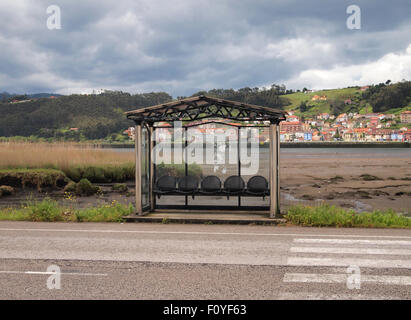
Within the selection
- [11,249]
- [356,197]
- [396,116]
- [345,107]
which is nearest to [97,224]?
[11,249]

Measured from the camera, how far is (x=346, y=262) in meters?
7.74

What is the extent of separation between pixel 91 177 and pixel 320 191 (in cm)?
1364

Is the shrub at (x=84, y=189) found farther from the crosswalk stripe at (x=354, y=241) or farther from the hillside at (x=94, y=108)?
the hillside at (x=94, y=108)

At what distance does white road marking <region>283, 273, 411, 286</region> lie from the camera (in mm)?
6477

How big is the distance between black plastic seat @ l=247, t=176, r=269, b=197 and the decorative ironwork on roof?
71.8 inches

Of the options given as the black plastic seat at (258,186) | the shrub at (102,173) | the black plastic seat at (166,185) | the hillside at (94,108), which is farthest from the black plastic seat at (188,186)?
the hillside at (94,108)

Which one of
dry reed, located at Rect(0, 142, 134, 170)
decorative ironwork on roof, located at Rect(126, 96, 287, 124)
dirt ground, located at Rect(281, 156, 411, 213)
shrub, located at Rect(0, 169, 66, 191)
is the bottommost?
dirt ground, located at Rect(281, 156, 411, 213)

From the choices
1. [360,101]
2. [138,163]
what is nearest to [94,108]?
[360,101]

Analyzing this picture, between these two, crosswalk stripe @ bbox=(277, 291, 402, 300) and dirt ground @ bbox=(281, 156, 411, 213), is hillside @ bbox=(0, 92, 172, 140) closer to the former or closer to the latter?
dirt ground @ bbox=(281, 156, 411, 213)

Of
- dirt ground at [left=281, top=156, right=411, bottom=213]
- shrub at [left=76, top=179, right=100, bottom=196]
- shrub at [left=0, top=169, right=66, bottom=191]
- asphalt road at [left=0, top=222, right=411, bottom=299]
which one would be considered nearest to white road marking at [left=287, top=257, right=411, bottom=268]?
asphalt road at [left=0, top=222, right=411, bottom=299]

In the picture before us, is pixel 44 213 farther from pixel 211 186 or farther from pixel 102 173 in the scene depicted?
pixel 102 173

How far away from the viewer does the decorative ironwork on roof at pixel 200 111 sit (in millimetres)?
12836

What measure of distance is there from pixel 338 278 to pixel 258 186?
6952 millimetres

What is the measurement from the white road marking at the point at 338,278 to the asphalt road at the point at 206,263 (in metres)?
0.01
